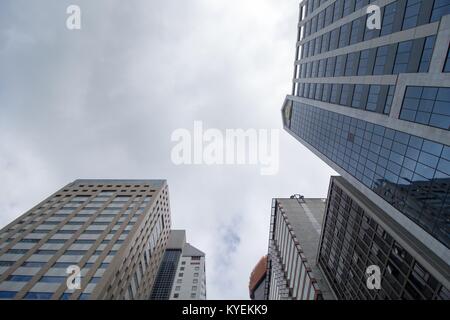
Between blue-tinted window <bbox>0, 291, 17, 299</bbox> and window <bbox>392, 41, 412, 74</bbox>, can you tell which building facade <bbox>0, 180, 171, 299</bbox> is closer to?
blue-tinted window <bbox>0, 291, 17, 299</bbox>

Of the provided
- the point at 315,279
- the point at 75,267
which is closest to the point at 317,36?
the point at 315,279

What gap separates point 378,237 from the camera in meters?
32.1

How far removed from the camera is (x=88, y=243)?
1697 inches

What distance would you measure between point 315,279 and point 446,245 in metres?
30.9

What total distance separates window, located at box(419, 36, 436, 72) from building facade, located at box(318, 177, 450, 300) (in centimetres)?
1949

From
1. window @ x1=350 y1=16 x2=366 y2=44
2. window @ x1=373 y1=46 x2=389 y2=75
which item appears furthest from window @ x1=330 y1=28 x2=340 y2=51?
window @ x1=373 y1=46 x2=389 y2=75

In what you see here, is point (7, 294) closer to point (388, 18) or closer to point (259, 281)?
point (388, 18)

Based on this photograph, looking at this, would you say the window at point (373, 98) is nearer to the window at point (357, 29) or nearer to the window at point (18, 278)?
the window at point (357, 29)

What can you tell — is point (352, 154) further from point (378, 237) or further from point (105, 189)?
point (105, 189)

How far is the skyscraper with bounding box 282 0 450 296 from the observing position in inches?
866

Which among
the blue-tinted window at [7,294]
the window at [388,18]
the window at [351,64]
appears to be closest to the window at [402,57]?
the window at [388,18]

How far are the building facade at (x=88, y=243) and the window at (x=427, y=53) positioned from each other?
49.3m

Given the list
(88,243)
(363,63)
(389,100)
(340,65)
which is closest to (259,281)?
(88,243)

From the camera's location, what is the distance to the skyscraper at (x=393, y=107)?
72.1 feet
